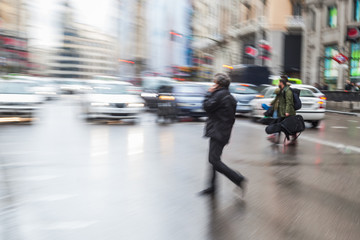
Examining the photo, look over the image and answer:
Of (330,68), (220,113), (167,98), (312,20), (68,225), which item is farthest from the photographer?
(312,20)

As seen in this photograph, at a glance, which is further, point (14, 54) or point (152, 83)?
point (14, 54)

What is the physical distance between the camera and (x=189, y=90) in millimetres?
19109

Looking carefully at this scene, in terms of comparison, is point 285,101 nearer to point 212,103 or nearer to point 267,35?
point 212,103

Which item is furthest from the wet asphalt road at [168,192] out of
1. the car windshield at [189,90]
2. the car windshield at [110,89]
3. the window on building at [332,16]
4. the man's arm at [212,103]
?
the window on building at [332,16]

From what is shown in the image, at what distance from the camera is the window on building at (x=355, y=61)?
3347cm

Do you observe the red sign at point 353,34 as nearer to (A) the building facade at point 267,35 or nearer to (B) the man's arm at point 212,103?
(A) the building facade at point 267,35

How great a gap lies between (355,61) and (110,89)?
2208 centimetres

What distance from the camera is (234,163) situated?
27.6 feet

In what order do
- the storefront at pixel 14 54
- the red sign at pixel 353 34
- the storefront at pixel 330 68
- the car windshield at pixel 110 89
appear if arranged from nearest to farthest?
the car windshield at pixel 110 89
the red sign at pixel 353 34
the storefront at pixel 330 68
the storefront at pixel 14 54

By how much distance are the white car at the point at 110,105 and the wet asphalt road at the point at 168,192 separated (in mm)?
5435

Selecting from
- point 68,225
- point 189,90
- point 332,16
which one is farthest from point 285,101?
point 332,16

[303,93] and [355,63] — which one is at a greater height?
[355,63]

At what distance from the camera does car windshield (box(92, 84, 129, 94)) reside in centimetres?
1789

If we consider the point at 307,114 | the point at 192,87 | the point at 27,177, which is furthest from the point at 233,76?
the point at 27,177
